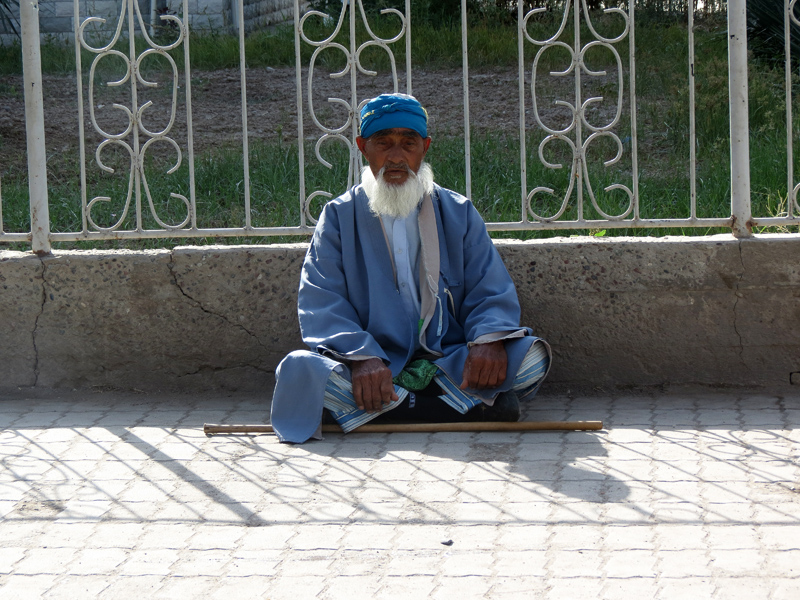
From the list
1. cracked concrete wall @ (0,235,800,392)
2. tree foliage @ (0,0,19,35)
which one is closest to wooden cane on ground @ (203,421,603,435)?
cracked concrete wall @ (0,235,800,392)

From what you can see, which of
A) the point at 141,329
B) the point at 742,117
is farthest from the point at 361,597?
the point at 742,117

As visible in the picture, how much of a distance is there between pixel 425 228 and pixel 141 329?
1.28 metres

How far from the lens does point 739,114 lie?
12.6 feet

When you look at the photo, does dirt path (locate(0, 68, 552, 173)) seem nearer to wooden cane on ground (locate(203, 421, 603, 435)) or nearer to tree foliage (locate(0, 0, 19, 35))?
tree foliage (locate(0, 0, 19, 35))

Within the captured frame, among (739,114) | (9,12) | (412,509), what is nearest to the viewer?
(412,509)

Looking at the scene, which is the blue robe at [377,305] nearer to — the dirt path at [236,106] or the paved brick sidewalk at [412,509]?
the paved brick sidewalk at [412,509]

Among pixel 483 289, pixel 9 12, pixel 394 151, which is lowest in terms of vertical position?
pixel 483 289

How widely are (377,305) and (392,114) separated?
72cm

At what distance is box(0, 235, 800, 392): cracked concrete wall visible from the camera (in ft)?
12.9

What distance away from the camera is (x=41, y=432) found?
363 cm

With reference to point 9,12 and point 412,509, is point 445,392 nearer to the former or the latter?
point 412,509

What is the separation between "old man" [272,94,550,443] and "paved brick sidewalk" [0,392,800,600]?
0.17 meters

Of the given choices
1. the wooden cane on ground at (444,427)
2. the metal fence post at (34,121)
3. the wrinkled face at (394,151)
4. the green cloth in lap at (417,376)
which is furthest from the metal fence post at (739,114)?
the metal fence post at (34,121)

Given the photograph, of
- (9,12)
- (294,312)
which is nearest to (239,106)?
(9,12)
